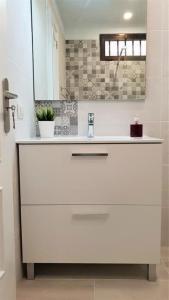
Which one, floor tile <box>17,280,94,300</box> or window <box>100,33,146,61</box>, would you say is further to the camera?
window <box>100,33,146,61</box>

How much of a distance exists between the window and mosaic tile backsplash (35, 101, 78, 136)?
1.31 ft

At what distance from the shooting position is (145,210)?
1.61m

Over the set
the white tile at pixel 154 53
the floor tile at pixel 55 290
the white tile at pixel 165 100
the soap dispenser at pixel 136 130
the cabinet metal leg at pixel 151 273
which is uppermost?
the white tile at pixel 154 53

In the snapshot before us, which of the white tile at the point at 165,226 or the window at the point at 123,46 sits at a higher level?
the window at the point at 123,46

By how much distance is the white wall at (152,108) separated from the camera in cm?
201

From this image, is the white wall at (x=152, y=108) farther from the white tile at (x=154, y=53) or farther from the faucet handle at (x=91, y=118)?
the faucet handle at (x=91, y=118)

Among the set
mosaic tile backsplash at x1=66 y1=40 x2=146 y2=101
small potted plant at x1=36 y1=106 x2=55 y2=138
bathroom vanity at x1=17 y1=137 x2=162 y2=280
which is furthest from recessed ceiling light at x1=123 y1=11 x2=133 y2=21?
bathroom vanity at x1=17 y1=137 x2=162 y2=280

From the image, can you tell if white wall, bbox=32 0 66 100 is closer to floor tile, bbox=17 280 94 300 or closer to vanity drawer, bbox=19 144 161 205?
vanity drawer, bbox=19 144 161 205

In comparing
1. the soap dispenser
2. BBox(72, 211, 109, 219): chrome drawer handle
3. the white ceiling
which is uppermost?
the white ceiling

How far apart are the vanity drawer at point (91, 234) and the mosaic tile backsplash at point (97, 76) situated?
82 cm

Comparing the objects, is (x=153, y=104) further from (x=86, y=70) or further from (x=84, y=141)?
(x=84, y=141)

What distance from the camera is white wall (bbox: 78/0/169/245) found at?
2014mm

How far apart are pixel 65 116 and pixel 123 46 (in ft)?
2.04

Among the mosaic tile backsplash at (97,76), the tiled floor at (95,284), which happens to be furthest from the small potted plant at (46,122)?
the tiled floor at (95,284)
